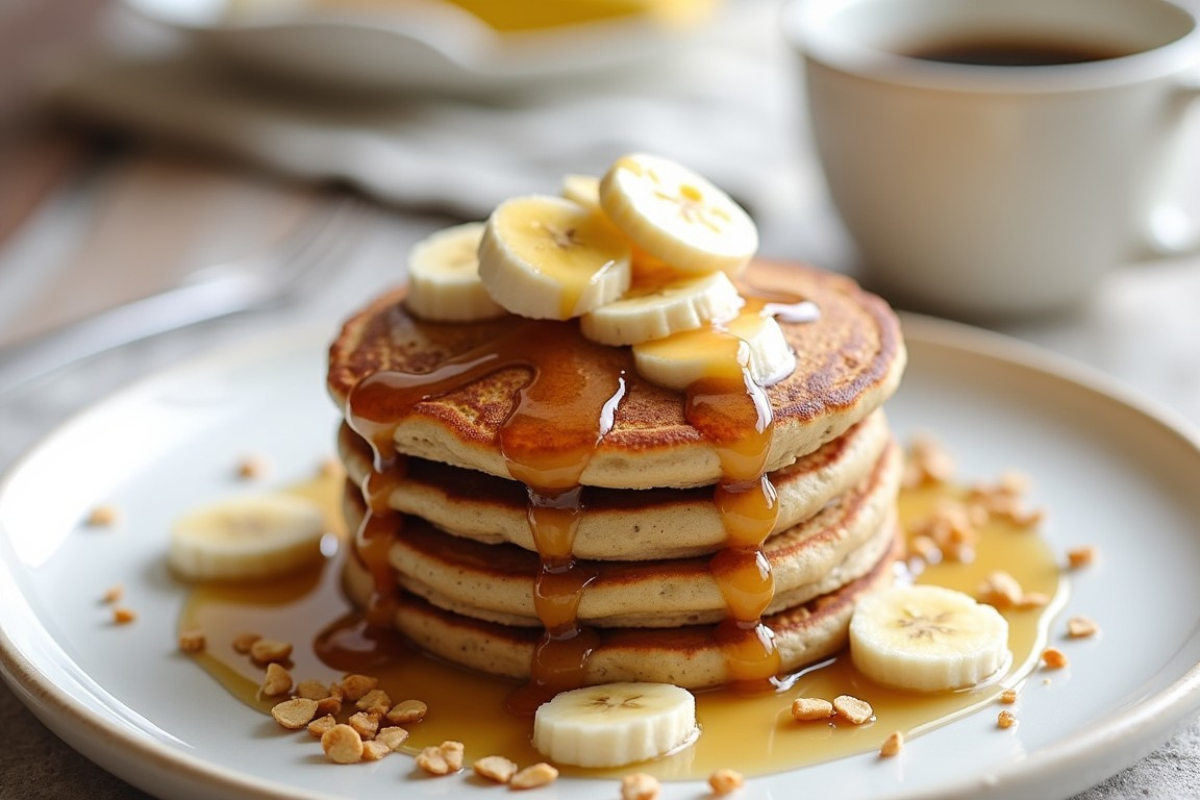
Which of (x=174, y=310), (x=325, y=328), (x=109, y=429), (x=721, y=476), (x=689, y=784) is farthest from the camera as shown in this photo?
(x=174, y=310)

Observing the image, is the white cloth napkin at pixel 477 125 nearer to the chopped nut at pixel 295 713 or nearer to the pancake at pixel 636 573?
the pancake at pixel 636 573

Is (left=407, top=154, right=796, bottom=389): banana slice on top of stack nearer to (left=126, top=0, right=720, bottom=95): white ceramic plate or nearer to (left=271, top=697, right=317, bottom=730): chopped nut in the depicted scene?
(left=271, top=697, right=317, bottom=730): chopped nut

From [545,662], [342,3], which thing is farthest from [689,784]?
[342,3]

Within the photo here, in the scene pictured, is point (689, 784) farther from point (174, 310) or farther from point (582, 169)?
point (582, 169)

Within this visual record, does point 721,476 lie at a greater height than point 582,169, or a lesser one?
greater

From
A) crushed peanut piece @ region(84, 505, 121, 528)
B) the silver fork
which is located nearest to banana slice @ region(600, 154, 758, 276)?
crushed peanut piece @ region(84, 505, 121, 528)

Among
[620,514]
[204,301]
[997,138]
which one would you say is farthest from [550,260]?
[204,301]
